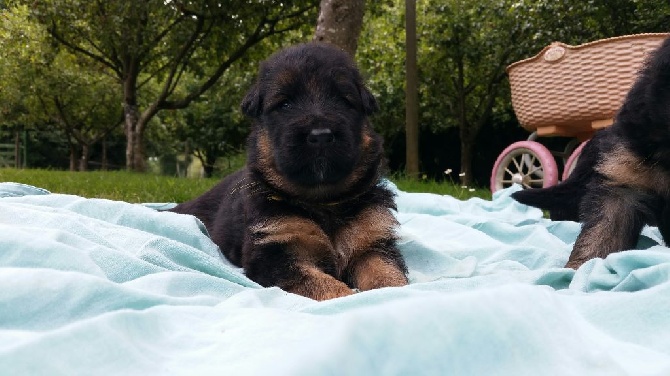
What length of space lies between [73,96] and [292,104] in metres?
28.0

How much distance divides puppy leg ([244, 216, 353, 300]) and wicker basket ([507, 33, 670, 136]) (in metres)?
3.74

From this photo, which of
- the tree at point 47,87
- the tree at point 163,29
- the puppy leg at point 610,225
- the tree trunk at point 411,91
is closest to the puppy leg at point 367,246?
the puppy leg at point 610,225

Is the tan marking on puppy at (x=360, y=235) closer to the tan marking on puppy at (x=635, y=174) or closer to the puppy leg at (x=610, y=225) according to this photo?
the puppy leg at (x=610, y=225)

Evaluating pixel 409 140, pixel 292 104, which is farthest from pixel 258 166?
pixel 409 140

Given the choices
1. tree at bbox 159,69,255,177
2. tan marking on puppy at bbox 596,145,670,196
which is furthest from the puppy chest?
tree at bbox 159,69,255,177

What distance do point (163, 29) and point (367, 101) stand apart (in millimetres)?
16233

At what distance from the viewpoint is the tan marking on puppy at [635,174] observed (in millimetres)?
3098

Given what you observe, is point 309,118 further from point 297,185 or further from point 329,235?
point 329,235

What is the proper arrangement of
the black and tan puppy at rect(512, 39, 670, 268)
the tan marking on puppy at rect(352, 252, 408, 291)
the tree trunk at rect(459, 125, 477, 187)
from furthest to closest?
the tree trunk at rect(459, 125, 477, 187) < the black and tan puppy at rect(512, 39, 670, 268) < the tan marking on puppy at rect(352, 252, 408, 291)

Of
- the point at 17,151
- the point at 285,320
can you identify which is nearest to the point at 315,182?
the point at 285,320

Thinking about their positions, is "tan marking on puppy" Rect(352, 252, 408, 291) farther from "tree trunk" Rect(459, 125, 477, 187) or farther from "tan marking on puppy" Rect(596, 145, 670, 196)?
"tree trunk" Rect(459, 125, 477, 187)

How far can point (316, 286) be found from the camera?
272cm

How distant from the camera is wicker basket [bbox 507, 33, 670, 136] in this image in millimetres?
5844

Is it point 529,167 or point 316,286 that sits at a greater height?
point 529,167
